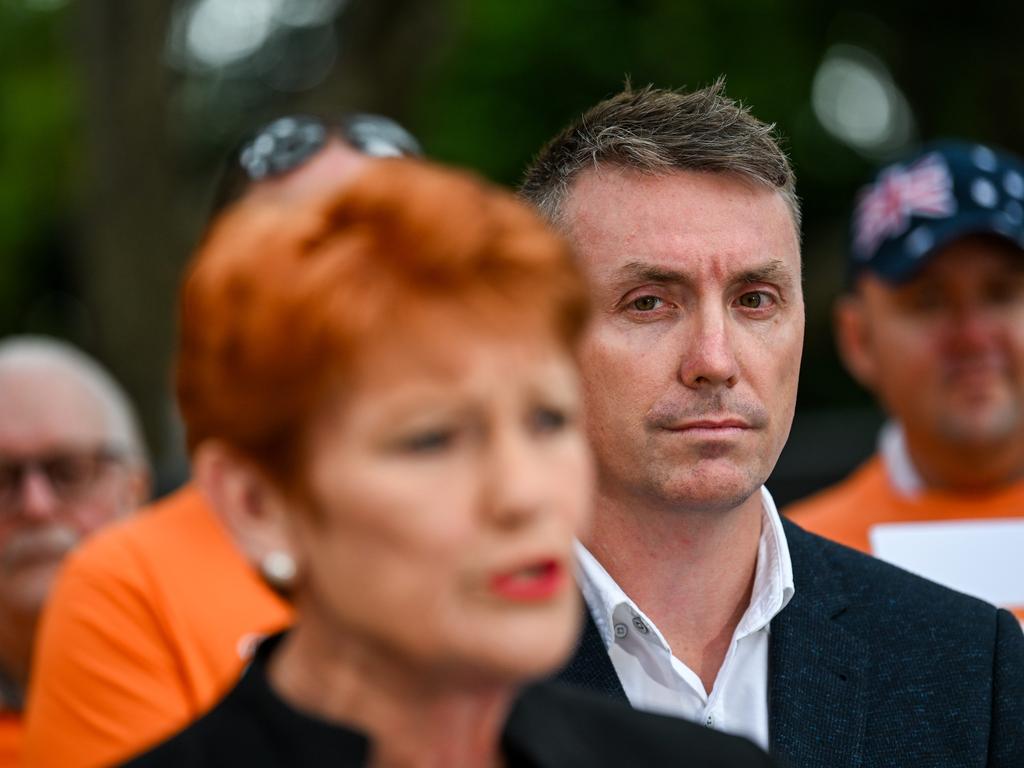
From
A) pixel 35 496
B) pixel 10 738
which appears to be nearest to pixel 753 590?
pixel 10 738

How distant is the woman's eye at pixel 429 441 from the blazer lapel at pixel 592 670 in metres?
0.95

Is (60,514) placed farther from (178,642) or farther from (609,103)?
(609,103)

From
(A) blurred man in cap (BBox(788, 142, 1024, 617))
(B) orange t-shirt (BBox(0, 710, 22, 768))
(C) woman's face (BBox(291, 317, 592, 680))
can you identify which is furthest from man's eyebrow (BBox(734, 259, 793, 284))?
(B) orange t-shirt (BBox(0, 710, 22, 768))

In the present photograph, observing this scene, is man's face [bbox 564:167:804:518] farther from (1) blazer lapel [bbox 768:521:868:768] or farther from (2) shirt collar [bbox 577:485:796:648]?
(1) blazer lapel [bbox 768:521:868:768]

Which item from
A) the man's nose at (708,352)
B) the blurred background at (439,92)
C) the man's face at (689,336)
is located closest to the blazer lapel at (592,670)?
the man's face at (689,336)

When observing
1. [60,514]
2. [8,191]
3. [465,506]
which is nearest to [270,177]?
[60,514]

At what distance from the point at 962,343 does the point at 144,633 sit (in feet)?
6.97

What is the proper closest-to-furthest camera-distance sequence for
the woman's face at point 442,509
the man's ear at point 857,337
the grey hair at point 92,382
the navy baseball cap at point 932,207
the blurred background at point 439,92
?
the woman's face at point 442,509
the navy baseball cap at point 932,207
the man's ear at point 857,337
the grey hair at point 92,382
the blurred background at point 439,92

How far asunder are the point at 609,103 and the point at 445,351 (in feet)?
3.90

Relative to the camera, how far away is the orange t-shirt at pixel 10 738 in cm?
380

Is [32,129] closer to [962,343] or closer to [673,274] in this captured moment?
→ [962,343]

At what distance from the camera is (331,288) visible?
5.04 ft

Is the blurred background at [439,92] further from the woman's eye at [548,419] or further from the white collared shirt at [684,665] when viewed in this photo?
the woman's eye at [548,419]

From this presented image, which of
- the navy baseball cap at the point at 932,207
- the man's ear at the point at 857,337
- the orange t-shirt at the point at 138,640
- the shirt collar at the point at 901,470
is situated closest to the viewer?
the orange t-shirt at the point at 138,640
